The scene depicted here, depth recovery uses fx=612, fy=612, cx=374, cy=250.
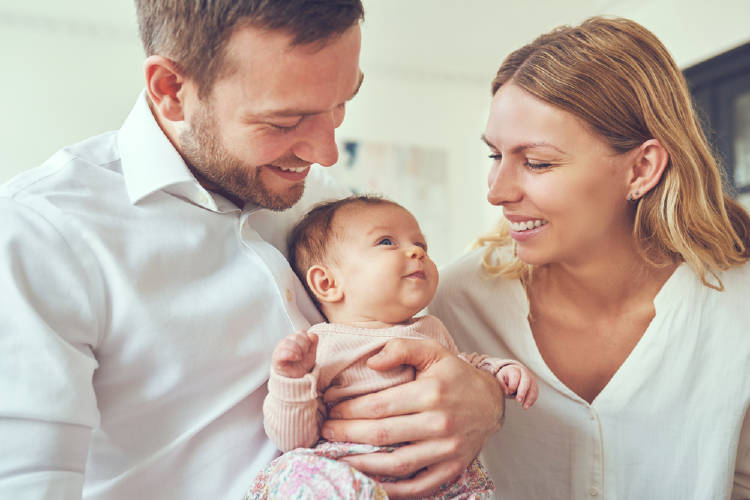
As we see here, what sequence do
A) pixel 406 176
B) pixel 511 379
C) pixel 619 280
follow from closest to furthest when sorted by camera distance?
pixel 511 379 < pixel 619 280 < pixel 406 176

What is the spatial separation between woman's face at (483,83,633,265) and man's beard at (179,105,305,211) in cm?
58

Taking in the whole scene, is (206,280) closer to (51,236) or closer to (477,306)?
(51,236)

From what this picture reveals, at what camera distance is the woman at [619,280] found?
4.82 ft

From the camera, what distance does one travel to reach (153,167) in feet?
3.79

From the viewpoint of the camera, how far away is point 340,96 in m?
1.21

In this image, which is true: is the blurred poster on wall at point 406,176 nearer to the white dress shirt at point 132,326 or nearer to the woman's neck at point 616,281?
the woman's neck at point 616,281

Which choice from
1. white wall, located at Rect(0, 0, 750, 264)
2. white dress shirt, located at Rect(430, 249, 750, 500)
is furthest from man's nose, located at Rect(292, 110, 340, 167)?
white wall, located at Rect(0, 0, 750, 264)

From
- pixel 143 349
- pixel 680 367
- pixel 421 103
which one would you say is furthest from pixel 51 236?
pixel 421 103

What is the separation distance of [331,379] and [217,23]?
0.70 m

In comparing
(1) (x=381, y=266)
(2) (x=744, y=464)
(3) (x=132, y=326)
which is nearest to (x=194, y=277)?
(3) (x=132, y=326)

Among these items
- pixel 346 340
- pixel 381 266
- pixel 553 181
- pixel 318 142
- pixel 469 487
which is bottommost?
pixel 469 487

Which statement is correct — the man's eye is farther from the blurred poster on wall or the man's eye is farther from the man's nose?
the blurred poster on wall

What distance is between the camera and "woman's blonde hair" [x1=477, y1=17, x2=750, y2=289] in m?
1.49

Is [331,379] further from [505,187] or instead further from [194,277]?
[505,187]
